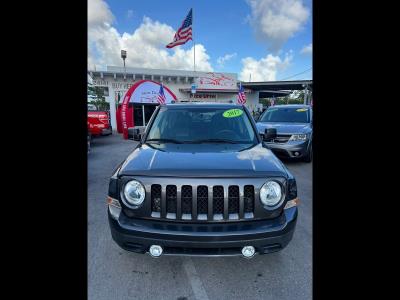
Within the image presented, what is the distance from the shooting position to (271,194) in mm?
2064

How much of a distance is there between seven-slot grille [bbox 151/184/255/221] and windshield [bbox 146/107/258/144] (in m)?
1.08

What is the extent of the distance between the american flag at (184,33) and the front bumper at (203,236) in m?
16.9

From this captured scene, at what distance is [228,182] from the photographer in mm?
1956

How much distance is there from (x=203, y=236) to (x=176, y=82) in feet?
66.1

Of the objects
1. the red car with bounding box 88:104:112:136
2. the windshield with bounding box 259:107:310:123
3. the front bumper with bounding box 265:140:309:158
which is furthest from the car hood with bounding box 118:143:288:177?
the red car with bounding box 88:104:112:136

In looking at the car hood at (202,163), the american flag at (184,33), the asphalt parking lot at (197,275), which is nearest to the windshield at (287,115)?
the asphalt parking lot at (197,275)

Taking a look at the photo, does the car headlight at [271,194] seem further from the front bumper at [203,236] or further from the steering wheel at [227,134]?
Answer: the steering wheel at [227,134]

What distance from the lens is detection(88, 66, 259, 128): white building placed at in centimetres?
1827

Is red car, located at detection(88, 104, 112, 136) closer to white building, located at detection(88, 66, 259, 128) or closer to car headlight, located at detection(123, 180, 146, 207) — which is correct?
white building, located at detection(88, 66, 259, 128)

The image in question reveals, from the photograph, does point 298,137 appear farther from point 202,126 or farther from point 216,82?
point 216,82

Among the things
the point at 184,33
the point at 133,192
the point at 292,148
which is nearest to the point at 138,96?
the point at 184,33
